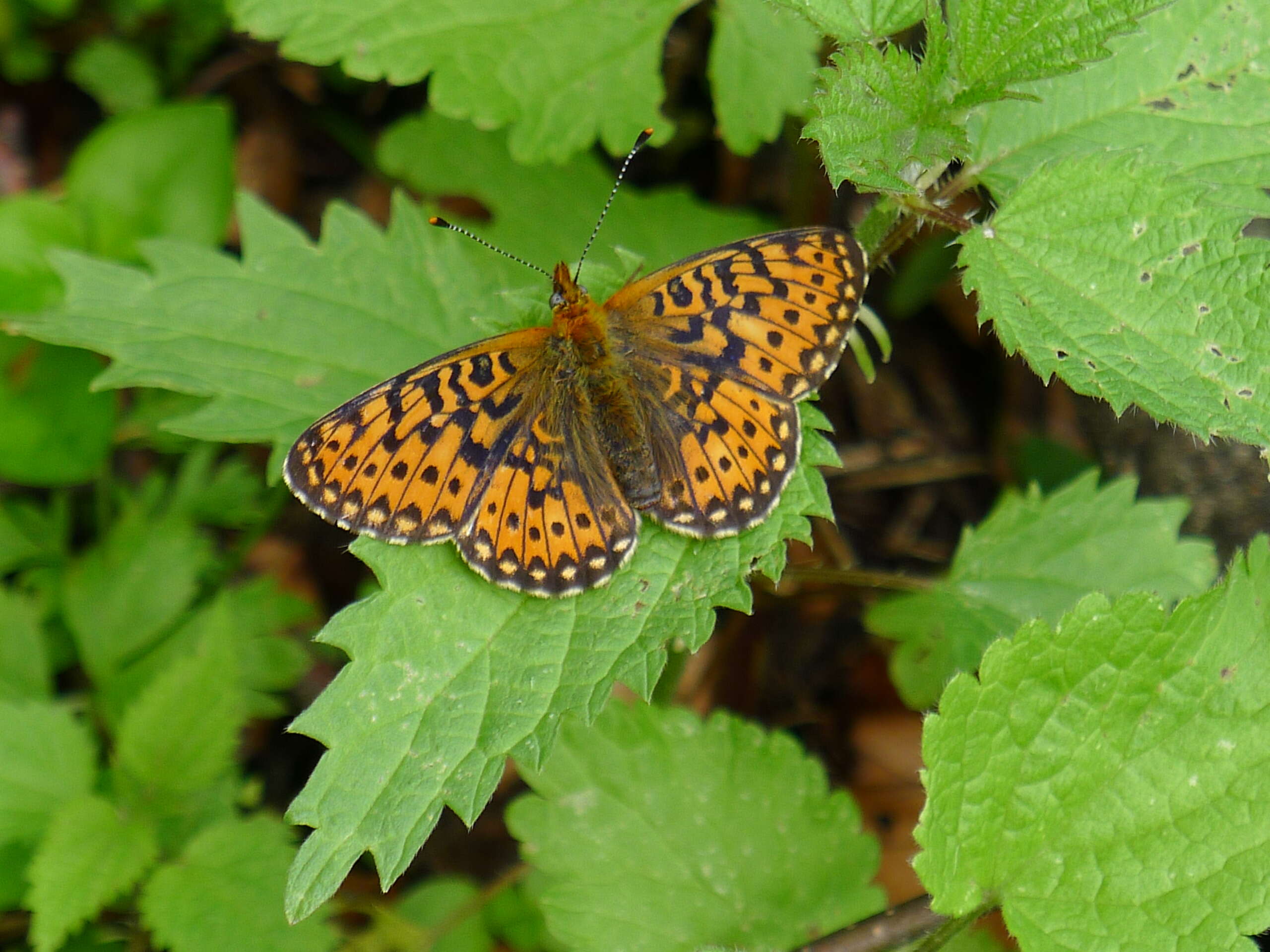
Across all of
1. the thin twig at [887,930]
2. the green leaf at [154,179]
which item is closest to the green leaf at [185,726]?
the green leaf at [154,179]

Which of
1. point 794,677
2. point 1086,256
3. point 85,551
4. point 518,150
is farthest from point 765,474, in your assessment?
point 85,551

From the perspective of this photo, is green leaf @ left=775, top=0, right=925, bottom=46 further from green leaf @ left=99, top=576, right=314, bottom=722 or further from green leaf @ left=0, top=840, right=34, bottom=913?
green leaf @ left=0, top=840, right=34, bottom=913

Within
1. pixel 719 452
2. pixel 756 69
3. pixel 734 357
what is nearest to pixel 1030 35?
pixel 734 357

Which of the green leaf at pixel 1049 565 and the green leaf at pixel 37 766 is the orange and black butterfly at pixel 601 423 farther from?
the green leaf at pixel 37 766

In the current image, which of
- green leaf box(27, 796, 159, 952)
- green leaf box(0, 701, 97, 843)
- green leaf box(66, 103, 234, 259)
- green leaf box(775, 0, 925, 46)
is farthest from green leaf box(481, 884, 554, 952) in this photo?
green leaf box(775, 0, 925, 46)

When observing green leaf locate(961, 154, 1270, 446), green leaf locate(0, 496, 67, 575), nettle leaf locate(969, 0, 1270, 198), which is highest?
nettle leaf locate(969, 0, 1270, 198)

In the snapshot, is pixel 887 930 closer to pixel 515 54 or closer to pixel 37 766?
pixel 37 766
